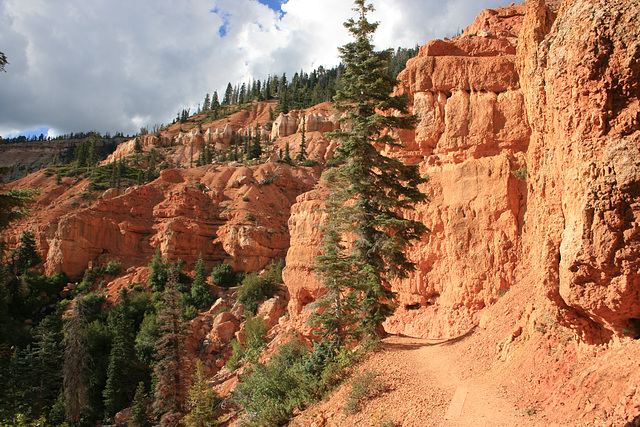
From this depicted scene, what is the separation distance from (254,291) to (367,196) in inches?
995

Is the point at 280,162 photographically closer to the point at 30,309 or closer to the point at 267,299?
the point at 267,299

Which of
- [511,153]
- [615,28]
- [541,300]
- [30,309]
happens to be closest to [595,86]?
[615,28]

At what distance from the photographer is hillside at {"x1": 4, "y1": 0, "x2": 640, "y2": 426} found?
5348 millimetres

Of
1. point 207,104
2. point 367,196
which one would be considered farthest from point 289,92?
point 367,196

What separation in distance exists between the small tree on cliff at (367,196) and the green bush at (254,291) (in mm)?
22682

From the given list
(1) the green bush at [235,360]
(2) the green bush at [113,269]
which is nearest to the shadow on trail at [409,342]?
(1) the green bush at [235,360]

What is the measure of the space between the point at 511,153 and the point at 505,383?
36.2 feet

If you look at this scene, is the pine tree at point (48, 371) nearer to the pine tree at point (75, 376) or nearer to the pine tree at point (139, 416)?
the pine tree at point (75, 376)

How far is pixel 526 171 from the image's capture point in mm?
15125

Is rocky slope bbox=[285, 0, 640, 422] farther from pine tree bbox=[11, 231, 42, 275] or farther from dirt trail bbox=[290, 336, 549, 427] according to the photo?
pine tree bbox=[11, 231, 42, 275]

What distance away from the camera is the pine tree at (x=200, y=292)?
37.3 m

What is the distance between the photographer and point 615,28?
5410 mm

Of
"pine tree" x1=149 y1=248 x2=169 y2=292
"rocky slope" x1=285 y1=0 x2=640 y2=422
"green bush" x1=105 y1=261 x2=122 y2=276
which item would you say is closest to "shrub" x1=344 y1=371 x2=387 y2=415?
"rocky slope" x1=285 y1=0 x2=640 y2=422

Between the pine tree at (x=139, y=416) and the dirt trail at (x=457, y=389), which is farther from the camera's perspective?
the pine tree at (x=139, y=416)
